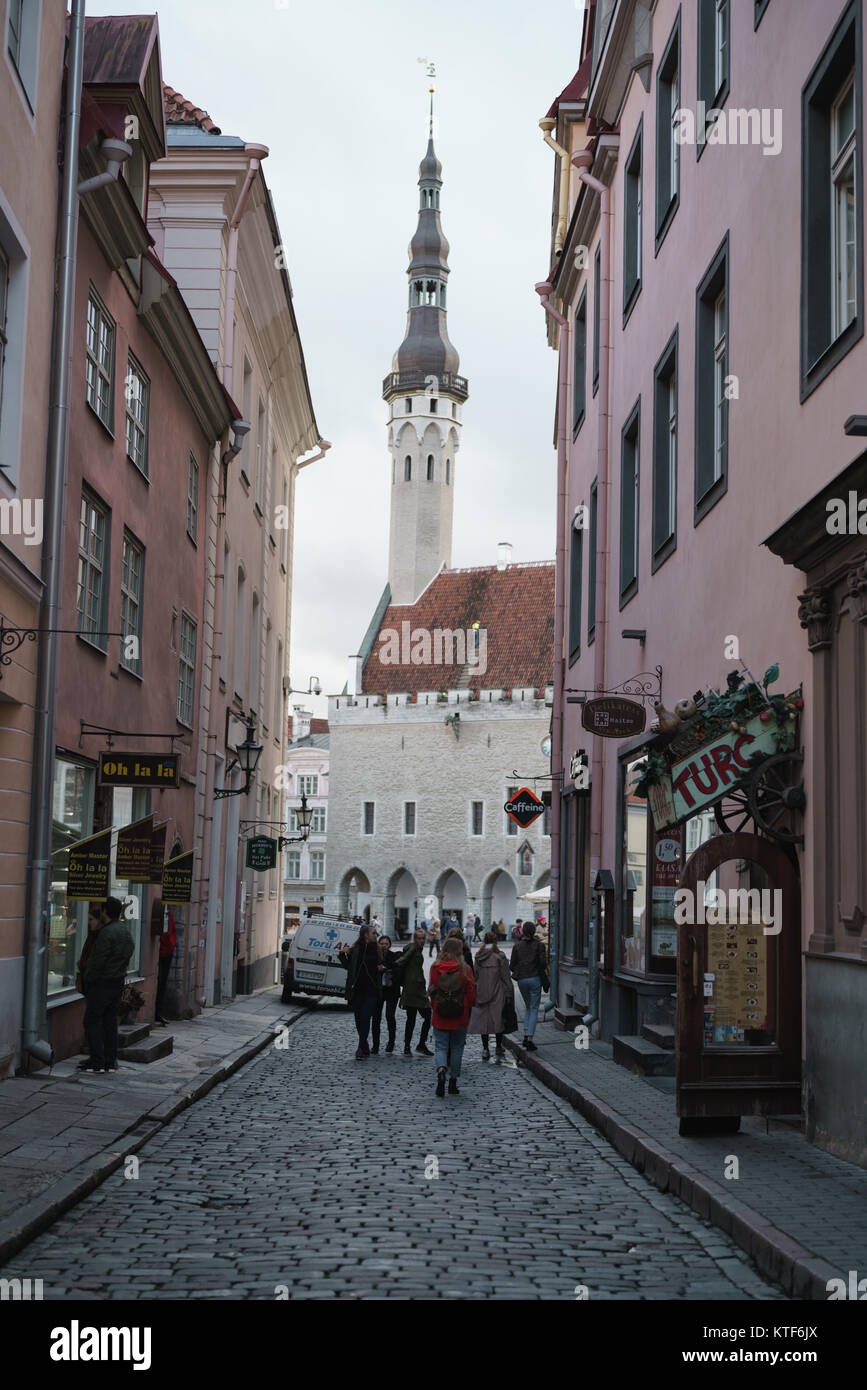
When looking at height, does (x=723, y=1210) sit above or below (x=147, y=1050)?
above

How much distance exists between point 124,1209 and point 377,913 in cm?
6829

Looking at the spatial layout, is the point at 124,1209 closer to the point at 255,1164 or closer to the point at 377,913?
the point at 255,1164

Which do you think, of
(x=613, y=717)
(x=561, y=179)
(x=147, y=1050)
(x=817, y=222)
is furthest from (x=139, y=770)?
(x=561, y=179)

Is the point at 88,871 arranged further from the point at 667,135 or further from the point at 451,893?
the point at 451,893

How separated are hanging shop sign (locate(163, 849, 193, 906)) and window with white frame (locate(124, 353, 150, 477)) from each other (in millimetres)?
4662

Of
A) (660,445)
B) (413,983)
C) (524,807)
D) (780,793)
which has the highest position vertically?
(660,445)

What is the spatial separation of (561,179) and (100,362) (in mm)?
13146

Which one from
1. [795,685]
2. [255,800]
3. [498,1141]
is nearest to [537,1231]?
[498,1141]

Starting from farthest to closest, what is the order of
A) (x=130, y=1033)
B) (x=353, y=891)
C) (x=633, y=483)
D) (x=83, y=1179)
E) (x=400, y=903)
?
(x=353, y=891), (x=400, y=903), (x=633, y=483), (x=130, y=1033), (x=83, y=1179)

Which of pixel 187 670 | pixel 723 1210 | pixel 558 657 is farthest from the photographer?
pixel 558 657

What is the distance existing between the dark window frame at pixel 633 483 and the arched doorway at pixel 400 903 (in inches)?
2296

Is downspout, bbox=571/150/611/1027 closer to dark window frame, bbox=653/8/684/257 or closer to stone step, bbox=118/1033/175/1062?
dark window frame, bbox=653/8/684/257

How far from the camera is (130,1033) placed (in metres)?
16.2

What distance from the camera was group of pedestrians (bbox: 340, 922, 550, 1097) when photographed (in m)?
14.8
